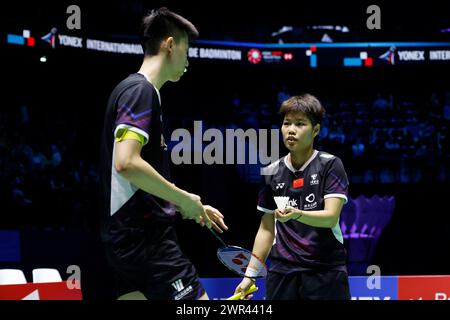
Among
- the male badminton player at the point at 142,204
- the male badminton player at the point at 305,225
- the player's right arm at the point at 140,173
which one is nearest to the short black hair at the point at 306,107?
the male badminton player at the point at 305,225

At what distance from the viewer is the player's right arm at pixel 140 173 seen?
2506mm

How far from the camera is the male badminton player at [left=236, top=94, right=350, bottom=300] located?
3758 millimetres

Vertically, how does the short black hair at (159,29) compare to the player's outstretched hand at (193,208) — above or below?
above

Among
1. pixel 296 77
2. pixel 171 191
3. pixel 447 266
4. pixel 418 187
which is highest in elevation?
pixel 296 77

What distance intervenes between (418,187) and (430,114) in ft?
9.96

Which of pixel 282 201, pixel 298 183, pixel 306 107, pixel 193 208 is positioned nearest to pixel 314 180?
pixel 298 183

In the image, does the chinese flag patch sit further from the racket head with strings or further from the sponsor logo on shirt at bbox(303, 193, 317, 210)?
the racket head with strings

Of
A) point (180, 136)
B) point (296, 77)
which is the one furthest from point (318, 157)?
point (296, 77)

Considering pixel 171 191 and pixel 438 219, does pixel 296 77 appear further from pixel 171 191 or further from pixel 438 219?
pixel 171 191

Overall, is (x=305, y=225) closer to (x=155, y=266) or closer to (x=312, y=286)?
(x=312, y=286)

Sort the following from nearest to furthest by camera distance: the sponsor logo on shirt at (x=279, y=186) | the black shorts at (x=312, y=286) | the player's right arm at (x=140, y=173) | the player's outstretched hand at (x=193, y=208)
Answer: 1. the player's right arm at (x=140, y=173)
2. the player's outstretched hand at (x=193, y=208)
3. the black shorts at (x=312, y=286)
4. the sponsor logo on shirt at (x=279, y=186)

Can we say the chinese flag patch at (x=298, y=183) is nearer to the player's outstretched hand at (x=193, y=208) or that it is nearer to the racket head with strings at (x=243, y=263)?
the racket head with strings at (x=243, y=263)

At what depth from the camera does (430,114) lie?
14.4 m

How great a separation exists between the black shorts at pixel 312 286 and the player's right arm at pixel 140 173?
4.63 feet
